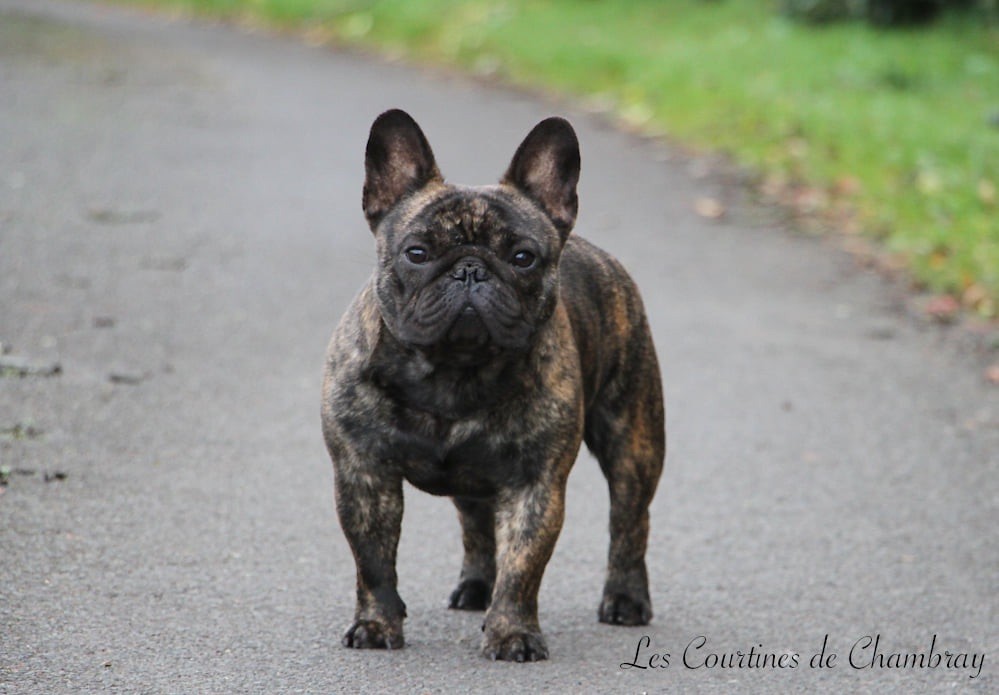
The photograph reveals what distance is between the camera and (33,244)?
35.3ft

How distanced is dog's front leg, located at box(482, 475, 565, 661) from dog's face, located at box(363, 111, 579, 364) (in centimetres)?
46

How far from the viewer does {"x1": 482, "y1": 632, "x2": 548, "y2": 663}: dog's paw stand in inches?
191

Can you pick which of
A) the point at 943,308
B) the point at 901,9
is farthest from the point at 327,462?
the point at 901,9

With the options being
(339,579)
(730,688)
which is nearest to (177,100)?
(339,579)

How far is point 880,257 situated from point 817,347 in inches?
90.2

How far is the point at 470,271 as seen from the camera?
4.78 meters

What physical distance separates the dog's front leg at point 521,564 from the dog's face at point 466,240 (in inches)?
18.1

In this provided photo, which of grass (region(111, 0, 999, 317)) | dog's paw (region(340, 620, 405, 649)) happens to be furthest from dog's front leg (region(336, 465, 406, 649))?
grass (region(111, 0, 999, 317))

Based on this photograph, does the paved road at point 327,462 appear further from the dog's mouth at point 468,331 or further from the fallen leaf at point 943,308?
the dog's mouth at point 468,331

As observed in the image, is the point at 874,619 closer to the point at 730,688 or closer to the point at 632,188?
the point at 730,688

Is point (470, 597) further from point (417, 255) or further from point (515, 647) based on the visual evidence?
point (417, 255)

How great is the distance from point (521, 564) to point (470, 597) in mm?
748

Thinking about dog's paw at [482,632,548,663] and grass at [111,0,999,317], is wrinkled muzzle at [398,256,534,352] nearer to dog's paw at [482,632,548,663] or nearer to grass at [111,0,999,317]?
dog's paw at [482,632,548,663]

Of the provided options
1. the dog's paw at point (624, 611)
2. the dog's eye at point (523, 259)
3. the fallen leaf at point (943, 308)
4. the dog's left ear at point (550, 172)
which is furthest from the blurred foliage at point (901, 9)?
the dog's eye at point (523, 259)
